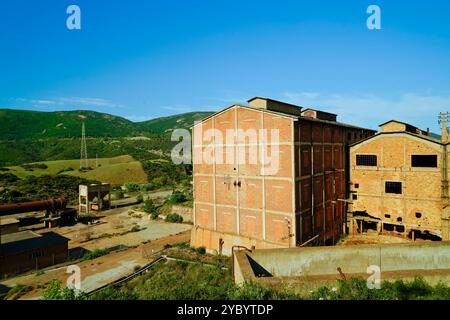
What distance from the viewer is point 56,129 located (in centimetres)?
15838

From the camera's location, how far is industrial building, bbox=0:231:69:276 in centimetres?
2350

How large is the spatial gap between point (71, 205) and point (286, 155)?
4864 cm

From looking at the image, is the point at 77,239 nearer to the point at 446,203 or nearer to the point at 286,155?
the point at 286,155

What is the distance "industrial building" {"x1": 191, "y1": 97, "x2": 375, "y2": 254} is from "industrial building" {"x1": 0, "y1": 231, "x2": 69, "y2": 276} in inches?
508

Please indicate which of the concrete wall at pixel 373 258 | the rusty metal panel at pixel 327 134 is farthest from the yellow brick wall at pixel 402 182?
the concrete wall at pixel 373 258

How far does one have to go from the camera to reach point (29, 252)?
24688mm

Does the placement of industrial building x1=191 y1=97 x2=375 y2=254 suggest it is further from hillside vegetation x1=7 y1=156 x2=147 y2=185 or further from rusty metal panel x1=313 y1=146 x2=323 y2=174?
hillside vegetation x1=7 y1=156 x2=147 y2=185

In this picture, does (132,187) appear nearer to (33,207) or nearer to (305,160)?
(33,207)

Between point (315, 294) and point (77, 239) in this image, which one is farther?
point (77, 239)

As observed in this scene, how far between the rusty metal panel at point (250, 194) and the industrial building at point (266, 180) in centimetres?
8

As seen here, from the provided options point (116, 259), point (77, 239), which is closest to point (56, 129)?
point (77, 239)

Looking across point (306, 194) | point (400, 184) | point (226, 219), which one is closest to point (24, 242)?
point (226, 219)
